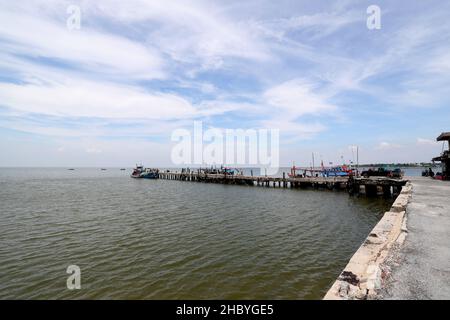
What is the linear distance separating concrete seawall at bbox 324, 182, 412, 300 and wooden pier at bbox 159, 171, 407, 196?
939 inches

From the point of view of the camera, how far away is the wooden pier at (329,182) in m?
30.0

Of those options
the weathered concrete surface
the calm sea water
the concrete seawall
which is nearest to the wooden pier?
the calm sea water

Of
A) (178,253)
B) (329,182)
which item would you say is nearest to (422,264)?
(178,253)

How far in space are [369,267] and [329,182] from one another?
1403 inches

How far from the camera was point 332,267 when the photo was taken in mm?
9906

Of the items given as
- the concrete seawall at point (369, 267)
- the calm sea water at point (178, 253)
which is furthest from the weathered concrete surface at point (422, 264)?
the calm sea water at point (178, 253)

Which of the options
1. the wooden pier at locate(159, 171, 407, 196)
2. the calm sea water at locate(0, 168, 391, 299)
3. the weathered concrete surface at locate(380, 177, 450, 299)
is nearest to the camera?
the weathered concrete surface at locate(380, 177, 450, 299)

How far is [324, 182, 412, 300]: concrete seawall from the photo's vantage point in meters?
4.61

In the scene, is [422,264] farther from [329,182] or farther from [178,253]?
[329,182]

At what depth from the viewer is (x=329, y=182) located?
38750 millimetres

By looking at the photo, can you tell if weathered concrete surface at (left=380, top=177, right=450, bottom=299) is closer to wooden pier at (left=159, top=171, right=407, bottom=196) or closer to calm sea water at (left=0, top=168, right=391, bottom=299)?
calm sea water at (left=0, top=168, right=391, bottom=299)
